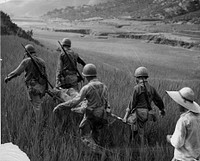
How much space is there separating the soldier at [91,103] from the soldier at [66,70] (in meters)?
1.47

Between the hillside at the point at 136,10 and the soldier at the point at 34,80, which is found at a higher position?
the hillside at the point at 136,10

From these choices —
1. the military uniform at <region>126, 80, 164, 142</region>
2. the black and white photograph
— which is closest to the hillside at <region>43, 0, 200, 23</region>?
the black and white photograph

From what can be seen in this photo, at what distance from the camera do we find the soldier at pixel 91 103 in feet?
9.36

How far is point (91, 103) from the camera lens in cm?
289

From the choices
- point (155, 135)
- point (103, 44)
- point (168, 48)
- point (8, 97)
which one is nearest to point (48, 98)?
point (8, 97)

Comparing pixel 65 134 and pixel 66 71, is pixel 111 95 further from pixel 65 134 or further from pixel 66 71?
pixel 65 134

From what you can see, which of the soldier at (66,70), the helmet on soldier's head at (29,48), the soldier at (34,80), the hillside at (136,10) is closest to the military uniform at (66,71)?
the soldier at (66,70)

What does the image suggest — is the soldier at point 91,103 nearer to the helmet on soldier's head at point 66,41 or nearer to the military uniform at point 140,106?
the military uniform at point 140,106

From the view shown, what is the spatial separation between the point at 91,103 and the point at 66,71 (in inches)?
63.6

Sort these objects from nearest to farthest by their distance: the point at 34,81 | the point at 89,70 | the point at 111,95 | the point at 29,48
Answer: the point at 89,70 → the point at 29,48 → the point at 34,81 → the point at 111,95

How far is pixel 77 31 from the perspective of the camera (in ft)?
48.2

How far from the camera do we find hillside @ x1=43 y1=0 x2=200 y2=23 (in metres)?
8.89

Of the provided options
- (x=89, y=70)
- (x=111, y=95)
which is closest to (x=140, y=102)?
(x=89, y=70)

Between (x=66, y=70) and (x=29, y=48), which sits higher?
(x=29, y=48)
